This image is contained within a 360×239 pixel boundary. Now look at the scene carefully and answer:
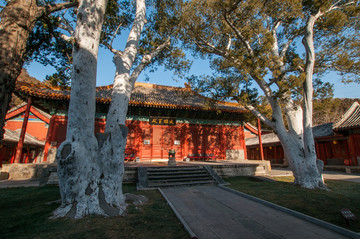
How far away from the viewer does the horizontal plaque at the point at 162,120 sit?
10.9 m

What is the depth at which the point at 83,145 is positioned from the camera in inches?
125

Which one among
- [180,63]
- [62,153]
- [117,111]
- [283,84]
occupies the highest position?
[180,63]

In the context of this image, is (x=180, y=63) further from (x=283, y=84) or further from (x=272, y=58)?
(x=283, y=84)

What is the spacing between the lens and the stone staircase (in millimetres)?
6238

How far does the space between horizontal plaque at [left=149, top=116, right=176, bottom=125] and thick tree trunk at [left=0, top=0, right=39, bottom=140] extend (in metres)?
8.66

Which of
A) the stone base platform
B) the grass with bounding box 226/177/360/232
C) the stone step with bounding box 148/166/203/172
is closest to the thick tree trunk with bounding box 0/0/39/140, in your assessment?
the grass with bounding box 226/177/360/232

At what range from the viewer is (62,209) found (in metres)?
3.13

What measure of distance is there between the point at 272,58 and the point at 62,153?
6.97 m

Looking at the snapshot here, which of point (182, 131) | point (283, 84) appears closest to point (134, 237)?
point (283, 84)

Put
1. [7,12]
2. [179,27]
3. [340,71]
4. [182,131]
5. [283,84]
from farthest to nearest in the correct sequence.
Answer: [182,131] < [179,27] < [340,71] < [283,84] < [7,12]

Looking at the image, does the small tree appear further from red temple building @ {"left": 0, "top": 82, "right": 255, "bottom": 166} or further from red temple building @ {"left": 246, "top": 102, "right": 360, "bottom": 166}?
red temple building @ {"left": 246, "top": 102, "right": 360, "bottom": 166}

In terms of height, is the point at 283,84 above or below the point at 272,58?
below

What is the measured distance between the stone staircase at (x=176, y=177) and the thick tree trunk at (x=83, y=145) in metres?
2.66

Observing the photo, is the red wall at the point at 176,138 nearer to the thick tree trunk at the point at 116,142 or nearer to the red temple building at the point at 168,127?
the red temple building at the point at 168,127
